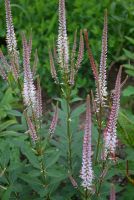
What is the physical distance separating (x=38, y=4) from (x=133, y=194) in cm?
332

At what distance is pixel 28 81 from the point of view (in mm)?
2680

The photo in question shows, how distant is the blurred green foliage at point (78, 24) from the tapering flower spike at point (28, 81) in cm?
267

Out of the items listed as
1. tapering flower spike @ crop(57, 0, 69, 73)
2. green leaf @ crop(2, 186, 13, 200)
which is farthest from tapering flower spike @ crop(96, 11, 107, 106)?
green leaf @ crop(2, 186, 13, 200)

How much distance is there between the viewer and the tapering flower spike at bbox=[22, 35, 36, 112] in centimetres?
256

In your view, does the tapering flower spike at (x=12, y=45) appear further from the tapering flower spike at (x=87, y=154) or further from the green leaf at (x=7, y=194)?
the tapering flower spike at (x=87, y=154)

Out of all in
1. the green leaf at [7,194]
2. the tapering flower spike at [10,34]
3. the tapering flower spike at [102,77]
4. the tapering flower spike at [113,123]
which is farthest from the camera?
the green leaf at [7,194]

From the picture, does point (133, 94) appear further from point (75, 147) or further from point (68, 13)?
point (75, 147)

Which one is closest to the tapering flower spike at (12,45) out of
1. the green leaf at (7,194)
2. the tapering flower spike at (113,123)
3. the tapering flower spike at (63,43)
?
the tapering flower spike at (63,43)

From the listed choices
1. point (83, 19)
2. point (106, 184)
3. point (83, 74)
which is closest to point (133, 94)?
point (83, 74)

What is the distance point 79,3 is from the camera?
5770 mm

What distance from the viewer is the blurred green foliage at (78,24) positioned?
5594 mm

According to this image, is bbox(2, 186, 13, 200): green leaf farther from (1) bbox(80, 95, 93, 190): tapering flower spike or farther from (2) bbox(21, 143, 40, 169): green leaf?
(1) bbox(80, 95, 93, 190): tapering flower spike

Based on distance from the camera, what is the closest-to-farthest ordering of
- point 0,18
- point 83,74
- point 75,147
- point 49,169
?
point 49,169, point 75,147, point 0,18, point 83,74

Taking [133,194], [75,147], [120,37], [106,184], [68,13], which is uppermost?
[68,13]
